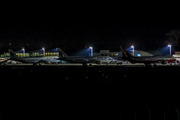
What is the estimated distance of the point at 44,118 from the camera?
8.02m

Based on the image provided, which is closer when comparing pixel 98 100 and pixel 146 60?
pixel 98 100

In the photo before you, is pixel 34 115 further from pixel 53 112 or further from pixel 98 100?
pixel 98 100

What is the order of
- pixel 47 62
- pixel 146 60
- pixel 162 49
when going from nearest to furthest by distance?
pixel 146 60 < pixel 47 62 < pixel 162 49

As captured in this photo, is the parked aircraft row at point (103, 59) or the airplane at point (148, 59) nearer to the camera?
the airplane at point (148, 59)

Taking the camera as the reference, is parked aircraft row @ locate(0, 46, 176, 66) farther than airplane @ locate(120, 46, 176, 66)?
Yes

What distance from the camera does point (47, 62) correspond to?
61.5 m

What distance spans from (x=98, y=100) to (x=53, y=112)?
4375 mm

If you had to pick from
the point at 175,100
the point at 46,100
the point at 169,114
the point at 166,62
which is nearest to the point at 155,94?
the point at 175,100

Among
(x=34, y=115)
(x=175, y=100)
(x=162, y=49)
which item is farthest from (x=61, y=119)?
(x=162, y=49)

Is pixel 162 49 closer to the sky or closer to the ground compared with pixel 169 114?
closer to the sky

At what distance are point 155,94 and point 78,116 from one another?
8164 mm

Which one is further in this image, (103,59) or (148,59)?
(103,59)

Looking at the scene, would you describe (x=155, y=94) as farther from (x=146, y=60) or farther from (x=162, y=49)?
(x=162, y=49)

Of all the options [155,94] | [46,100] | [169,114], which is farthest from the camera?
[155,94]
